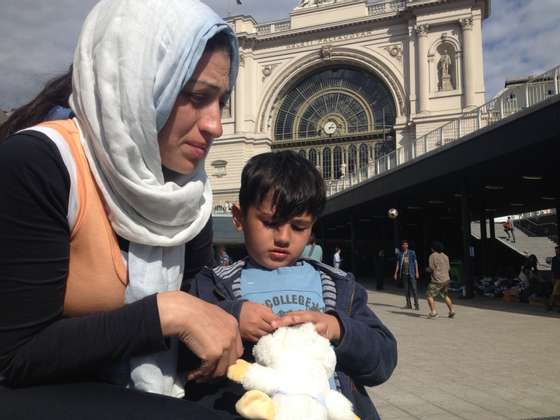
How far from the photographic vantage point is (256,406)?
3.97 ft

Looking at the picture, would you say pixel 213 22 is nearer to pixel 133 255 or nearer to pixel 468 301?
pixel 133 255

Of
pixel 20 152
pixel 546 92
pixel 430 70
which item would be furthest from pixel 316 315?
pixel 430 70

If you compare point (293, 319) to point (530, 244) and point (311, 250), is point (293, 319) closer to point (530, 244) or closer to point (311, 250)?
point (311, 250)

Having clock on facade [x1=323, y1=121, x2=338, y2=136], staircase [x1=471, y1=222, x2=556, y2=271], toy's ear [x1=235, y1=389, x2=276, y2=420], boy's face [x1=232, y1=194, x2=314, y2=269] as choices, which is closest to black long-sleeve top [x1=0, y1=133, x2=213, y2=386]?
toy's ear [x1=235, y1=389, x2=276, y2=420]

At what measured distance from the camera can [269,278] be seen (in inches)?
71.9

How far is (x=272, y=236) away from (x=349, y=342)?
1.61ft

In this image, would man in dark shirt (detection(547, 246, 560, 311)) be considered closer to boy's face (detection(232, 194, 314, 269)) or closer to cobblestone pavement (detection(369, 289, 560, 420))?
cobblestone pavement (detection(369, 289, 560, 420))

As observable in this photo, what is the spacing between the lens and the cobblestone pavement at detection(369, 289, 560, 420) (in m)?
4.66

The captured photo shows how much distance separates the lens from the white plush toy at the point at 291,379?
1221mm

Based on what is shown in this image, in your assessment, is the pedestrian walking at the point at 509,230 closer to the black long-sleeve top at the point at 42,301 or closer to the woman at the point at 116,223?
the woman at the point at 116,223

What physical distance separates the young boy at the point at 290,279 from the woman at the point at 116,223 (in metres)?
0.20

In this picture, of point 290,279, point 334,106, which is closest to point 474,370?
point 290,279

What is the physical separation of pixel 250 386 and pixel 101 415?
0.38 metres

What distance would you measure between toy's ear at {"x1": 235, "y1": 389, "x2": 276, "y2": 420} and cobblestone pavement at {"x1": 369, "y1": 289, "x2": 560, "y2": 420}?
359cm
